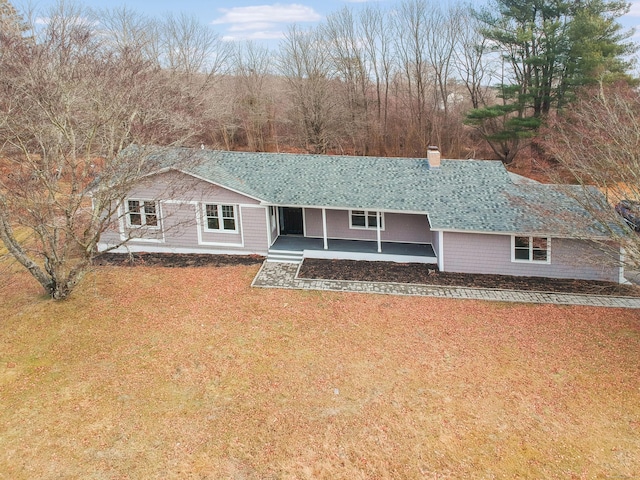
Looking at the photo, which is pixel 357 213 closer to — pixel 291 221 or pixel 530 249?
pixel 291 221

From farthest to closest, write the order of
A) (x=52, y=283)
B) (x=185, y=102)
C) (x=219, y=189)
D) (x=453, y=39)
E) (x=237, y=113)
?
(x=237, y=113) < (x=453, y=39) < (x=185, y=102) < (x=219, y=189) < (x=52, y=283)

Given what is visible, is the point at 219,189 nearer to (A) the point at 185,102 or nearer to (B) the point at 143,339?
(B) the point at 143,339

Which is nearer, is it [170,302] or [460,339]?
[460,339]

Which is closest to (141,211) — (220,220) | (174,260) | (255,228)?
(174,260)

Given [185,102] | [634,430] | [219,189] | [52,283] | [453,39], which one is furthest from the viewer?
[453,39]

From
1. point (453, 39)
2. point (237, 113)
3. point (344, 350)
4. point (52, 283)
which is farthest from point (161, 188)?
point (453, 39)

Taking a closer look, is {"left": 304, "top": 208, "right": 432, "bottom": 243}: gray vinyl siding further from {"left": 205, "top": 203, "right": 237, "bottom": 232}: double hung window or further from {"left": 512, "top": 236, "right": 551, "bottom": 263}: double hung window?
{"left": 512, "top": 236, "right": 551, "bottom": 263}: double hung window

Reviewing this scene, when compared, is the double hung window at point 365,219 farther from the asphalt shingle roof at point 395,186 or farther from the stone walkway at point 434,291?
the stone walkway at point 434,291

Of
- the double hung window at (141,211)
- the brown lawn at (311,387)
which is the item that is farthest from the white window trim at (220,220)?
the brown lawn at (311,387)
